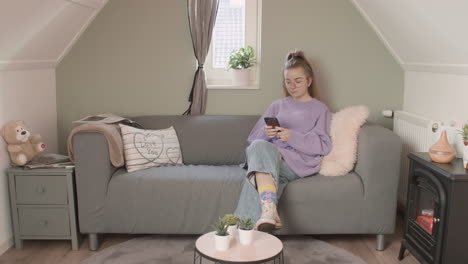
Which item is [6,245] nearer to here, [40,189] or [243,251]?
[40,189]

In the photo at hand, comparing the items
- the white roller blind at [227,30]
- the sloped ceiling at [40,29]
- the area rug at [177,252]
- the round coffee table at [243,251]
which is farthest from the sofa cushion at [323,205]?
the sloped ceiling at [40,29]

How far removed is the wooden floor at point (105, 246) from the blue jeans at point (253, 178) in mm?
438

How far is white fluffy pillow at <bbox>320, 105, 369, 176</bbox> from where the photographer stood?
2738mm

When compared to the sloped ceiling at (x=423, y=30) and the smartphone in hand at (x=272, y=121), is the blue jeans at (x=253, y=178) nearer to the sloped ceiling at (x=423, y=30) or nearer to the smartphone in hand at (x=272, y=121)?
the smartphone in hand at (x=272, y=121)

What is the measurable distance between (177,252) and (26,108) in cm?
136

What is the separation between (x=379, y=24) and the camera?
3229mm

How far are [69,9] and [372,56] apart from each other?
217cm

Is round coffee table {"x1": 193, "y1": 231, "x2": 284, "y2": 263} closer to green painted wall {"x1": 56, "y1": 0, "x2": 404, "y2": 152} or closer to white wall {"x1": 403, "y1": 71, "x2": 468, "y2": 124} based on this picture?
white wall {"x1": 403, "y1": 71, "x2": 468, "y2": 124}

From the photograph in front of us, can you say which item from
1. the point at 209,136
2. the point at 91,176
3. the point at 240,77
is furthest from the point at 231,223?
the point at 240,77

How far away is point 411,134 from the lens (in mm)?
3068

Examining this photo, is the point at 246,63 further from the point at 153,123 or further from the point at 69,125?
the point at 69,125

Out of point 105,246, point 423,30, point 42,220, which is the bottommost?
point 105,246

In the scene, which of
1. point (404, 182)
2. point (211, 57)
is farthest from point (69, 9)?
point (404, 182)

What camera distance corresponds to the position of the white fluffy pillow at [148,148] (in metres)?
2.84
